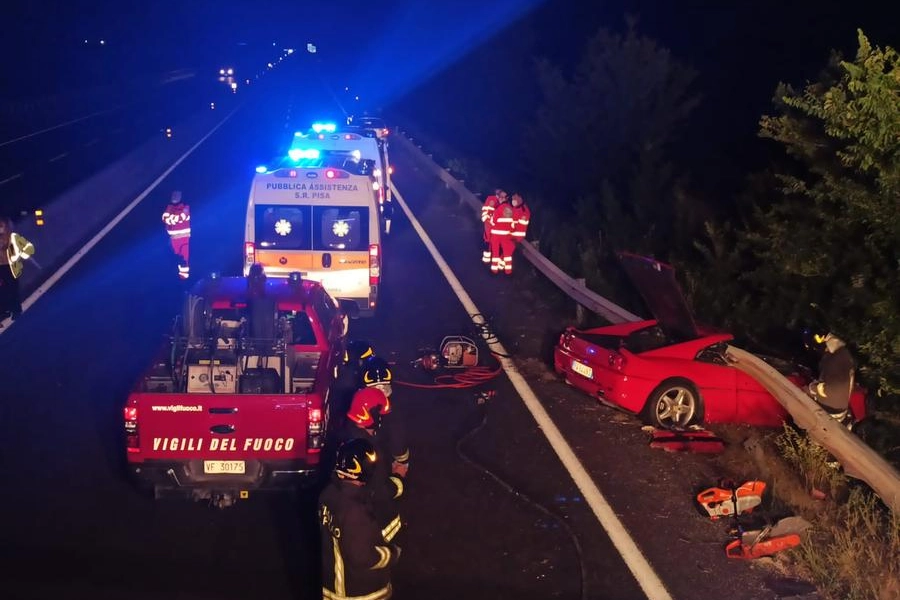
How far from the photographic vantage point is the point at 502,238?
18.0 m

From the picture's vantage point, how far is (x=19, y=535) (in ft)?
25.7

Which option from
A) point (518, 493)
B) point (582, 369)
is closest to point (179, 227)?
point (582, 369)

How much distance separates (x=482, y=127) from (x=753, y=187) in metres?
33.1

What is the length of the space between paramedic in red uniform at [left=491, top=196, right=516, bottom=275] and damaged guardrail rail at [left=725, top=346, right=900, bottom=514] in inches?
330

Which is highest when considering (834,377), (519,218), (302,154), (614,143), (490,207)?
(614,143)

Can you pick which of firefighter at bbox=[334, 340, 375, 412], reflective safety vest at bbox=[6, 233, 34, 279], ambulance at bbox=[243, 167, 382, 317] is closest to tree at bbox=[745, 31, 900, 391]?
firefighter at bbox=[334, 340, 375, 412]

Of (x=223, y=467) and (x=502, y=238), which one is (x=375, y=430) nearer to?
(x=223, y=467)

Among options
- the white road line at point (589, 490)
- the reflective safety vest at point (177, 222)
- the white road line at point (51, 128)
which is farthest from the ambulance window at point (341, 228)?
the white road line at point (51, 128)

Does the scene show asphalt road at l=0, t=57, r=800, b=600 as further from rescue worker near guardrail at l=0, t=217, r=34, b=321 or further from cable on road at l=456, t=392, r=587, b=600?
rescue worker near guardrail at l=0, t=217, r=34, b=321

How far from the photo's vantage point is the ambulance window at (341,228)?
552 inches

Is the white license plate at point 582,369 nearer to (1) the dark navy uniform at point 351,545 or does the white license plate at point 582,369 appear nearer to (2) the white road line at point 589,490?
(2) the white road line at point 589,490

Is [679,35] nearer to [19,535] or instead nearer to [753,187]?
[753,187]

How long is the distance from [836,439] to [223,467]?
489cm

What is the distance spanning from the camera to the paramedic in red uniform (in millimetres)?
17891
